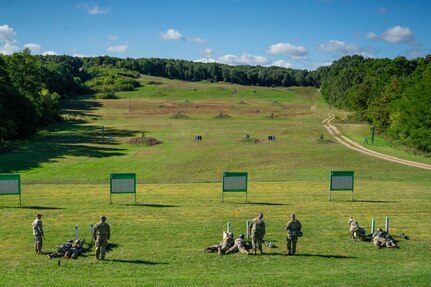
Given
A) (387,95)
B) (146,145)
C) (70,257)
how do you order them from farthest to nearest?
1. (387,95)
2. (146,145)
3. (70,257)

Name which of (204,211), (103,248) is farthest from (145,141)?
(103,248)

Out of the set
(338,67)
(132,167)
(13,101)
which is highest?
(338,67)

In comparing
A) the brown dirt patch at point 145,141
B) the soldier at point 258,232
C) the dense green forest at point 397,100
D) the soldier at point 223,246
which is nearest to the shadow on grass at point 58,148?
the brown dirt patch at point 145,141

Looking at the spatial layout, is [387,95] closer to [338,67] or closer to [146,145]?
[146,145]

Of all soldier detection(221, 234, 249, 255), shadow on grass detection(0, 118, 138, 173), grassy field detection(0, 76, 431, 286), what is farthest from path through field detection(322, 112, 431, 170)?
soldier detection(221, 234, 249, 255)

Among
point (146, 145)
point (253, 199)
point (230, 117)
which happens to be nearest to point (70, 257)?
point (253, 199)

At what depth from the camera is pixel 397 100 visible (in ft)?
254

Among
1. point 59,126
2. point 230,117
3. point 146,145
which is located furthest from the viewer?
point 230,117

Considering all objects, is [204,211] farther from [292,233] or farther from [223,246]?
[292,233]

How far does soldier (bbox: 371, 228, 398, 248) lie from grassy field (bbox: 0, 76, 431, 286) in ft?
1.55

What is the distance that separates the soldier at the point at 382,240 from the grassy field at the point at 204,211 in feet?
1.55

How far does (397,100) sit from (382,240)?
2404 inches

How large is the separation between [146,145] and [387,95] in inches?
1889

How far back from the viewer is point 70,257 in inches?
782
